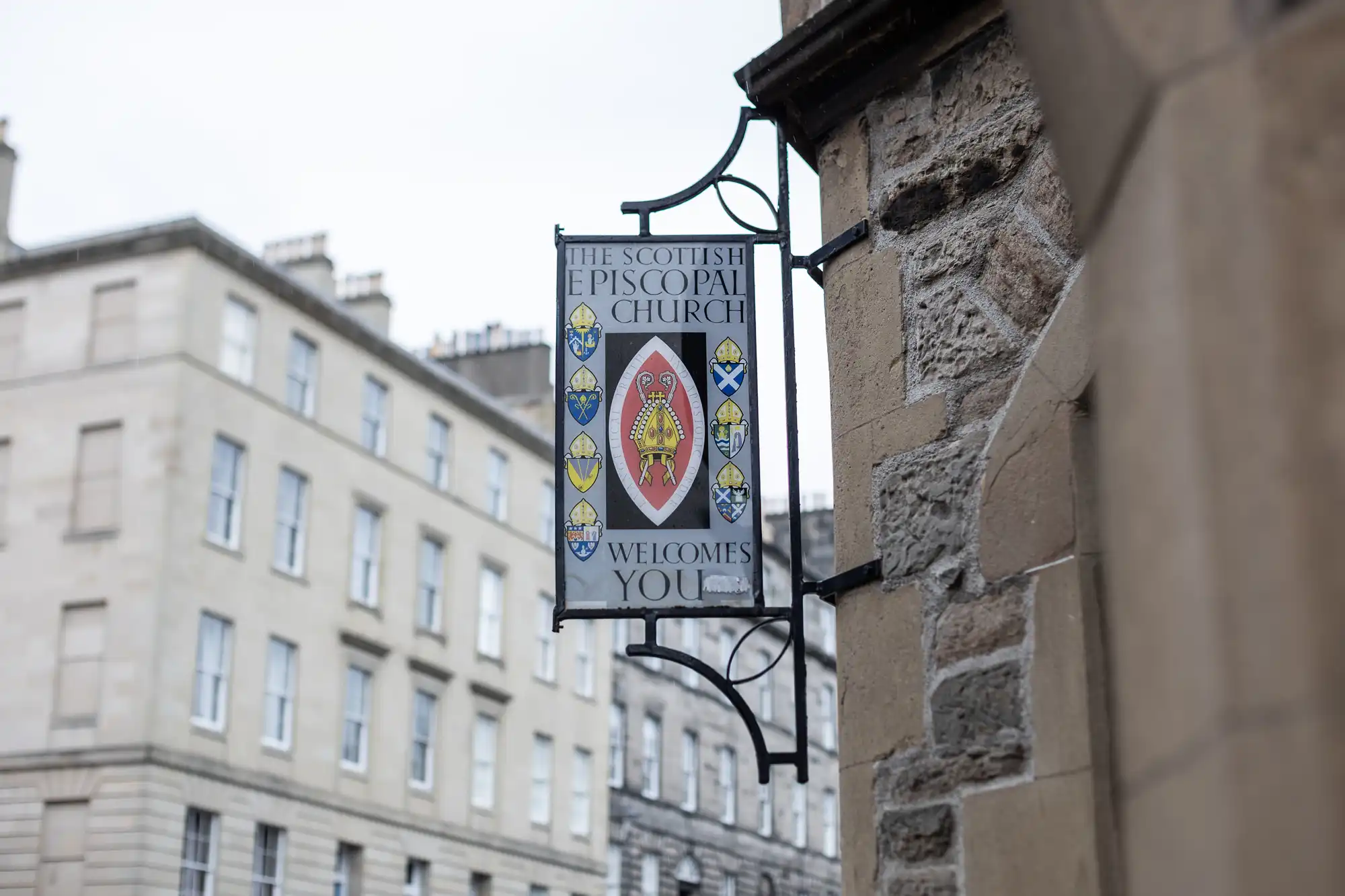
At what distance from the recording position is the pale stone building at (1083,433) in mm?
1730

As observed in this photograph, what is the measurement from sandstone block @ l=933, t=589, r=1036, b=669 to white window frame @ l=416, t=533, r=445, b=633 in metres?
32.5

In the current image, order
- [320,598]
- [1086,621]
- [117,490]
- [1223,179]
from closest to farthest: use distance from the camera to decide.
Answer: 1. [1223,179]
2. [1086,621]
3. [117,490]
4. [320,598]

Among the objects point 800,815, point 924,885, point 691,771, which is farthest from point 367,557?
point 924,885

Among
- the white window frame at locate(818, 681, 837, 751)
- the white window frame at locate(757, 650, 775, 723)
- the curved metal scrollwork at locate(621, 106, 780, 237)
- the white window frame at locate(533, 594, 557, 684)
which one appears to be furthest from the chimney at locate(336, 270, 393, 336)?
the curved metal scrollwork at locate(621, 106, 780, 237)

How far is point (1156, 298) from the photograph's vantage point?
1.96 m

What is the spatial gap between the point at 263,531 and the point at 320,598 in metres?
1.99

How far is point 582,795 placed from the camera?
42.2m

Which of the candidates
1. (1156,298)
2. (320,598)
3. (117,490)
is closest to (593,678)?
(320,598)

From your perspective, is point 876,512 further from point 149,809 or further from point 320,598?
point 320,598

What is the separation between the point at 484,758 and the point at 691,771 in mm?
10915

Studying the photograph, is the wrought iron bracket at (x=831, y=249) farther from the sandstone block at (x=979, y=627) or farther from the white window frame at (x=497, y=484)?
the white window frame at (x=497, y=484)

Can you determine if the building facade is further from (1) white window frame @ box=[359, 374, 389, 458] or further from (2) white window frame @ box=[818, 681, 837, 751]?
(1) white window frame @ box=[359, 374, 389, 458]

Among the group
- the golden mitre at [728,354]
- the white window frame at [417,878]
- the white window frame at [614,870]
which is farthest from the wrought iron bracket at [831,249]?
the white window frame at [614,870]

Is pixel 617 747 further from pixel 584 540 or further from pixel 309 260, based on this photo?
pixel 584 540
